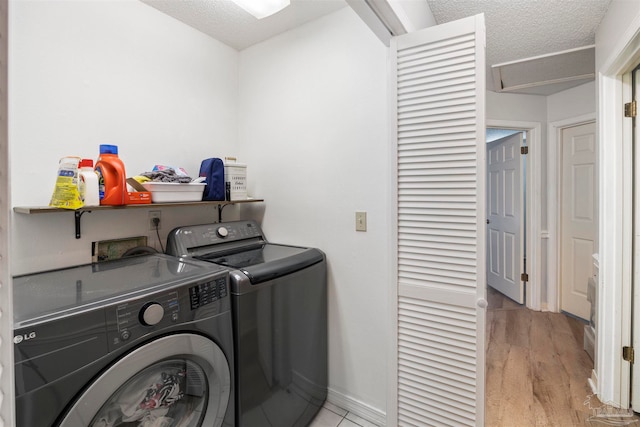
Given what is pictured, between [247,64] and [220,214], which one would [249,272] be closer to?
[220,214]

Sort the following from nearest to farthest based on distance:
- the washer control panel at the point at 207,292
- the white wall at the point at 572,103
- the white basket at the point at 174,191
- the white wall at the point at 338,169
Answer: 1. the washer control panel at the point at 207,292
2. the white basket at the point at 174,191
3. the white wall at the point at 338,169
4. the white wall at the point at 572,103

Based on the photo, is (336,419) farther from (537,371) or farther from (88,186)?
(88,186)

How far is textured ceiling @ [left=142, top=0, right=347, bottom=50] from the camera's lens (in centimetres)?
182

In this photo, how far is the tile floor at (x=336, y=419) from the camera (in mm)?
1786

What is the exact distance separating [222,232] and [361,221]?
2.80 ft

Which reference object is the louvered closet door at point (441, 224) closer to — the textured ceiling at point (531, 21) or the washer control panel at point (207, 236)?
the textured ceiling at point (531, 21)

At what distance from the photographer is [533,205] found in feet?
11.3

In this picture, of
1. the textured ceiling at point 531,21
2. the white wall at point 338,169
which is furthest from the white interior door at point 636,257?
the white wall at point 338,169

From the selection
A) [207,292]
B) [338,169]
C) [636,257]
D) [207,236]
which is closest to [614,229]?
[636,257]

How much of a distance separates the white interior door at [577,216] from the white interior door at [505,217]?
391 mm

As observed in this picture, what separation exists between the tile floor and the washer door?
29.1 inches

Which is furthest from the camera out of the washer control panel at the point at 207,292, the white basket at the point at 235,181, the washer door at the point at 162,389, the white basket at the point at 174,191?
the white basket at the point at 235,181

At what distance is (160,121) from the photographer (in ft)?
6.24

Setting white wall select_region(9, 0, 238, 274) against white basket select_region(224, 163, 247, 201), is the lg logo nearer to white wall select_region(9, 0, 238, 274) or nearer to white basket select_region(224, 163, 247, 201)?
white wall select_region(9, 0, 238, 274)
